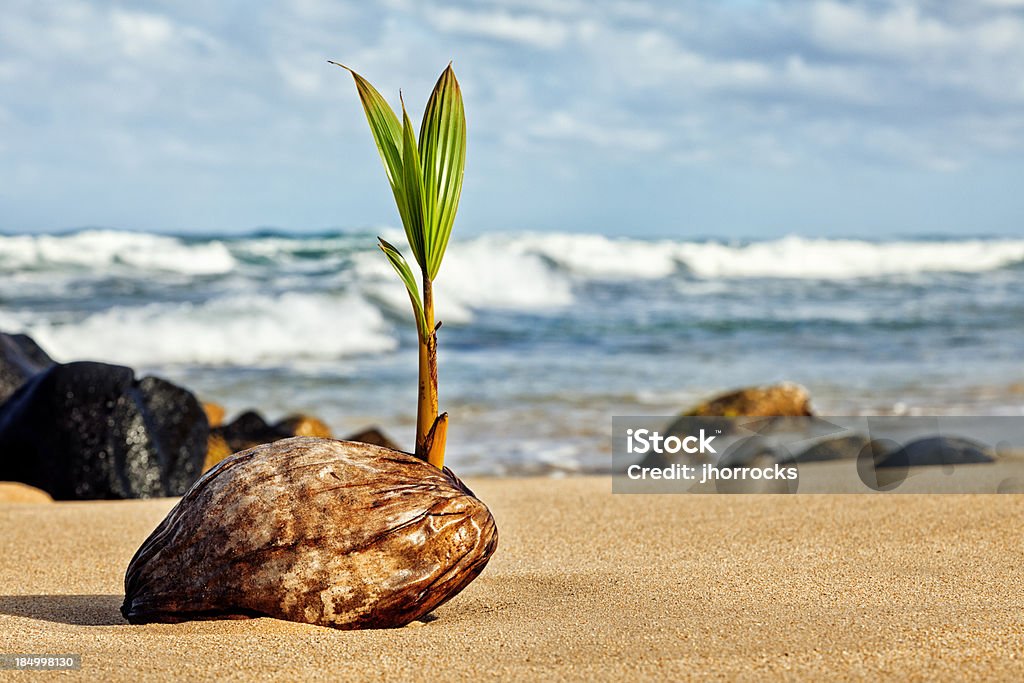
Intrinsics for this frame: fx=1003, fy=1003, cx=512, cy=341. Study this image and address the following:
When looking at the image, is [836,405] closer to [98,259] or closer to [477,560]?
[477,560]

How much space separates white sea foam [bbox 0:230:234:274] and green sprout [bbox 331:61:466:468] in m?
21.5

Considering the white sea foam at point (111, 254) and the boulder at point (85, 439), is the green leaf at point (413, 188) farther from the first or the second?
the white sea foam at point (111, 254)

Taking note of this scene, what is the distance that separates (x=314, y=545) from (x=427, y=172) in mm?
921

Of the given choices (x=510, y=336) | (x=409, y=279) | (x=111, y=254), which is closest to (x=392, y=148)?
(x=409, y=279)

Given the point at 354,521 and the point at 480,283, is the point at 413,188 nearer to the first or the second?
the point at 354,521

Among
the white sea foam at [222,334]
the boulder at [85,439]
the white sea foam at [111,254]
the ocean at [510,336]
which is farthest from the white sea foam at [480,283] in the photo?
the boulder at [85,439]

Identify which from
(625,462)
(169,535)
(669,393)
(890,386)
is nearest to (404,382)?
(669,393)

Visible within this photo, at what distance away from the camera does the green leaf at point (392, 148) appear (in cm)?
243

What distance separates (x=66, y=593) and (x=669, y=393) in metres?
6.89

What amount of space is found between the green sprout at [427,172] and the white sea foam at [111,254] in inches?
847

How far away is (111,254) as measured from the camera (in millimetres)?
24500

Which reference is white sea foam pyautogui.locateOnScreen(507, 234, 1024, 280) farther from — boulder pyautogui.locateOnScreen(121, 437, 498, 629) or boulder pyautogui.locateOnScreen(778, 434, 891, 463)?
boulder pyautogui.locateOnScreen(121, 437, 498, 629)

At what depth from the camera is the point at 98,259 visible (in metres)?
23.7

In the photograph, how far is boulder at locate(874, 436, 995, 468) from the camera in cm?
532
